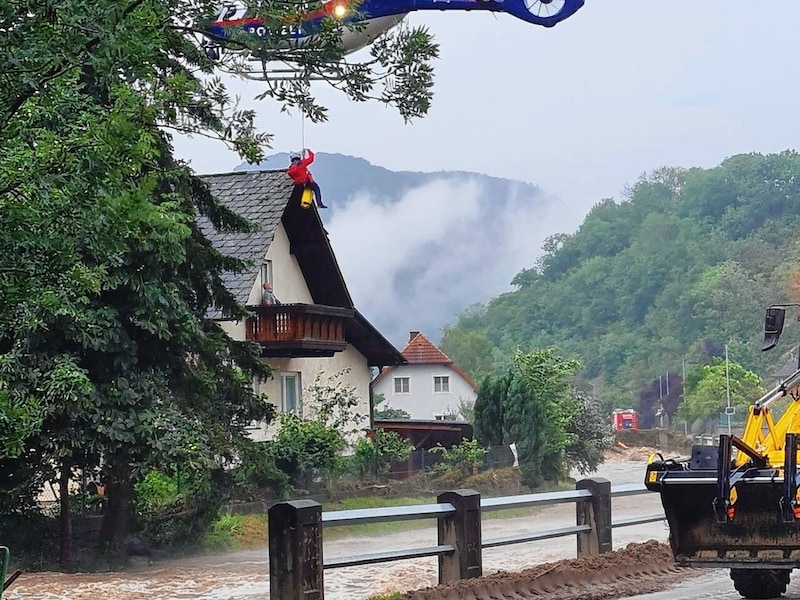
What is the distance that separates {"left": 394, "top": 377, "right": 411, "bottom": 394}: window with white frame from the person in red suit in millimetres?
39631

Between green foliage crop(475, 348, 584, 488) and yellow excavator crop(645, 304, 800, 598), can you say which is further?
green foliage crop(475, 348, 584, 488)

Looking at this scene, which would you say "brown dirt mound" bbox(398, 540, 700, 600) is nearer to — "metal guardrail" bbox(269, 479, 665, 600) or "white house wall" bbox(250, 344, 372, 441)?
"metal guardrail" bbox(269, 479, 665, 600)

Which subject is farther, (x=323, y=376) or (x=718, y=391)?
(x=718, y=391)

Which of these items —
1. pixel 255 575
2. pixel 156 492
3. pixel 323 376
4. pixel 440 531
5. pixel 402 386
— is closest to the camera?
pixel 440 531

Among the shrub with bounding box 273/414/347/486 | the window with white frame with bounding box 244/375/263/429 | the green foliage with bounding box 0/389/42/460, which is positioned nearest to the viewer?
the green foliage with bounding box 0/389/42/460

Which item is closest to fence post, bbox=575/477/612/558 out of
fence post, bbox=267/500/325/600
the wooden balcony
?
fence post, bbox=267/500/325/600

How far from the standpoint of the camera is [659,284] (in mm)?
128375

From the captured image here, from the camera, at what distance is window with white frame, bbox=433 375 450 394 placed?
236 ft

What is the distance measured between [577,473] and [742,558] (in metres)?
24.8

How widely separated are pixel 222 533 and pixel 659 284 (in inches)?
4357

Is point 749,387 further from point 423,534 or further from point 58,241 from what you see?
point 58,241

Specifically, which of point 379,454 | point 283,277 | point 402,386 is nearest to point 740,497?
point 379,454

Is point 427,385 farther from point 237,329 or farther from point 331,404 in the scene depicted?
point 237,329

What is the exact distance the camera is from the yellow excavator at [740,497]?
11.3 m
